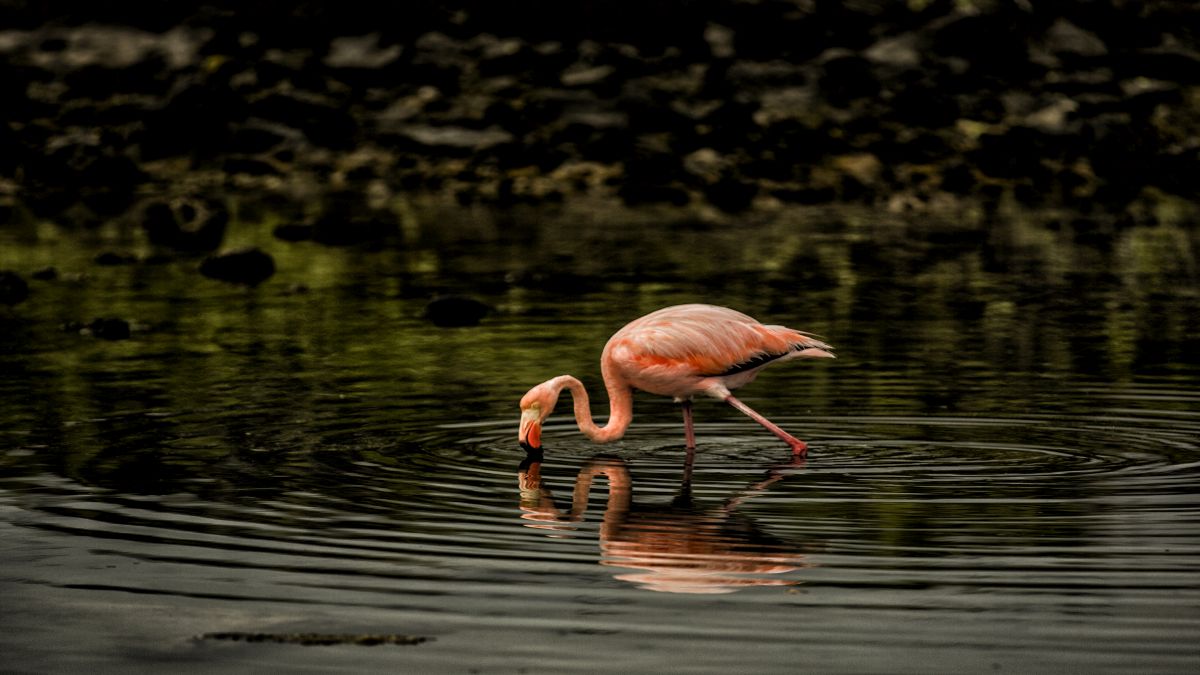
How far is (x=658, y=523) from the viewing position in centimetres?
1108

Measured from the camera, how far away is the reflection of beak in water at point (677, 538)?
9.45 metres

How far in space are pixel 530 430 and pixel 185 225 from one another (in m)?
25.6

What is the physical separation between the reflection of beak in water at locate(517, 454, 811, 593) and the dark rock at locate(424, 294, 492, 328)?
10.8m

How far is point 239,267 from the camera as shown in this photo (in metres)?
29.8

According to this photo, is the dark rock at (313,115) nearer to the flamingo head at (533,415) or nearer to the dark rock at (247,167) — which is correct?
the dark rock at (247,167)

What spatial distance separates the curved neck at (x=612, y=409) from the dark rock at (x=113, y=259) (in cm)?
2017

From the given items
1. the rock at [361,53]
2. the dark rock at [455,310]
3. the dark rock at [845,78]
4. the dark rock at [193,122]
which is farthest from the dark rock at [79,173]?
the dark rock at [455,310]

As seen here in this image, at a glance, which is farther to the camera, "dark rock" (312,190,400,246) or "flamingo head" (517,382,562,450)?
"dark rock" (312,190,400,246)

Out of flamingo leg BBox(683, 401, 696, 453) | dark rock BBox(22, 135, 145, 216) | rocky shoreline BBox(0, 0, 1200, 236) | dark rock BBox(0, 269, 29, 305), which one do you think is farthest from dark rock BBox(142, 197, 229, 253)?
flamingo leg BBox(683, 401, 696, 453)

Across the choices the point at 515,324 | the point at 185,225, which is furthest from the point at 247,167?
the point at 515,324

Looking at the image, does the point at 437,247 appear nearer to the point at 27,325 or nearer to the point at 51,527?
the point at 27,325

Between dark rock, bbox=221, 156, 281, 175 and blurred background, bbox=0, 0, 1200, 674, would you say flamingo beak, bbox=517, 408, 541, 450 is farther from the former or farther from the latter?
dark rock, bbox=221, 156, 281, 175

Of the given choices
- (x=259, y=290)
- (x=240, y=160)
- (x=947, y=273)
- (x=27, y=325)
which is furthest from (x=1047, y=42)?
(x=27, y=325)

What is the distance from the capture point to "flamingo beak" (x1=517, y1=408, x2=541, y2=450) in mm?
13055
